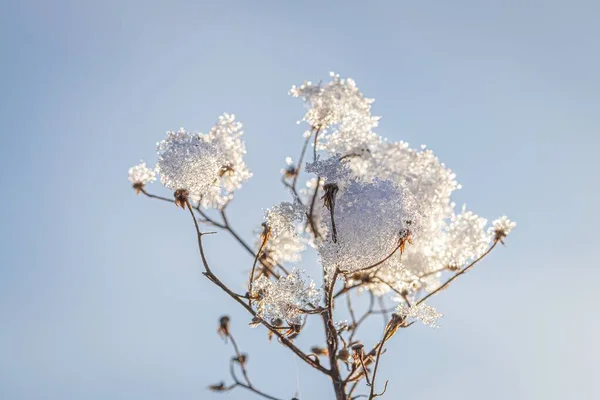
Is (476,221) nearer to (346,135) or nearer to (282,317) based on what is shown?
(346,135)

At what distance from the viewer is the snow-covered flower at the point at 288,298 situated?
2.10 metres

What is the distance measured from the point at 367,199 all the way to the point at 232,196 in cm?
87

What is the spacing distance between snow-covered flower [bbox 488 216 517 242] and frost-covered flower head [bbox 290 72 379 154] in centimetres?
72

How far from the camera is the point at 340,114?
9.16 ft

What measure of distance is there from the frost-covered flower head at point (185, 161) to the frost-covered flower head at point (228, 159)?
1.07 feet

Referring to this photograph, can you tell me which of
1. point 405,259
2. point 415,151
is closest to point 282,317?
point 405,259

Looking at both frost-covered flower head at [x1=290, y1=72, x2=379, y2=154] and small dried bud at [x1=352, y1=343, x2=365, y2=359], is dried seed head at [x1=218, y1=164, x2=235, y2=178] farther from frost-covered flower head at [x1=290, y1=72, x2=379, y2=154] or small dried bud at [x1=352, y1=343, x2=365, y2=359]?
small dried bud at [x1=352, y1=343, x2=365, y2=359]

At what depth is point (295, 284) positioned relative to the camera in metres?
2.10

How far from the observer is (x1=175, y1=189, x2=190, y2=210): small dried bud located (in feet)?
7.43

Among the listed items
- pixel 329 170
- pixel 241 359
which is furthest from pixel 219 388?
pixel 329 170

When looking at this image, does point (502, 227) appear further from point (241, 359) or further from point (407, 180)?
point (241, 359)

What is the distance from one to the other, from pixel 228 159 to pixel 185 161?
47 centimetres

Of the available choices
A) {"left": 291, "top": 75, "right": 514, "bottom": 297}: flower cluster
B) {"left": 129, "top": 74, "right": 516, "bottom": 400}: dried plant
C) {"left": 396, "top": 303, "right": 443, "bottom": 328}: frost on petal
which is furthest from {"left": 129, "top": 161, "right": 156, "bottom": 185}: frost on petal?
{"left": 396, "top": 303, "right": 443, "bottom": 328}: frost on petal

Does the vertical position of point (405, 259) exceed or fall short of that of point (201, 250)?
it exceeds it
